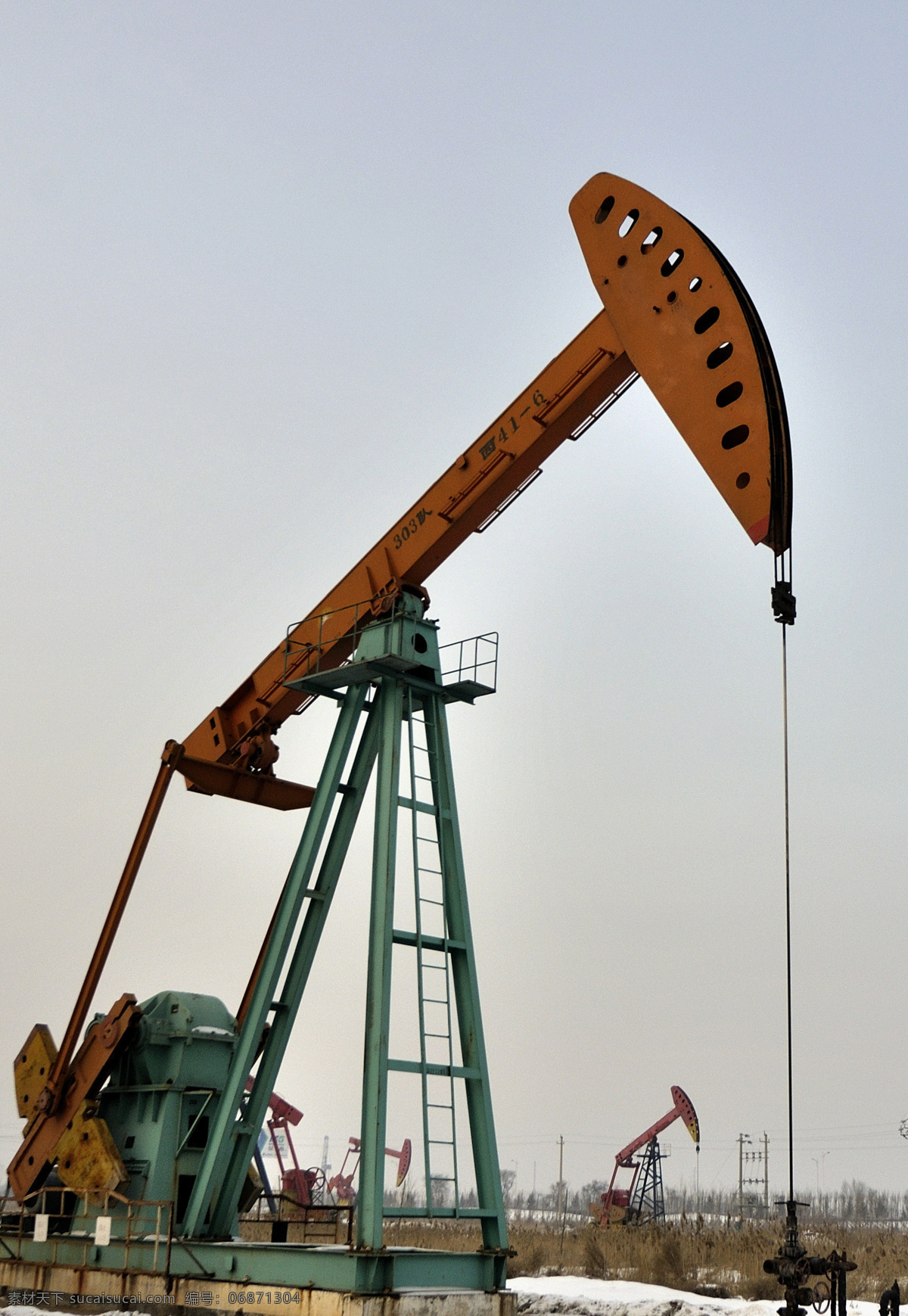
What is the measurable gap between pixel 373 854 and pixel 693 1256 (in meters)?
13.2

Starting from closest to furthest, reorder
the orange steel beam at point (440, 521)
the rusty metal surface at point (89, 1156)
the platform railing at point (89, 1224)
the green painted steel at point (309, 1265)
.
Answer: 1. the green painted steel at point (309, 1265)
2. the platform railing at point (89, 1224)
3. the orange steel beam at point (440, 521)
4. the rusty metal surface at point (89, 1156)

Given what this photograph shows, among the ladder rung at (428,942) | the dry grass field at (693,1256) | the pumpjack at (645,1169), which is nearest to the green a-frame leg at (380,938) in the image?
the ladder rung at (428,942)

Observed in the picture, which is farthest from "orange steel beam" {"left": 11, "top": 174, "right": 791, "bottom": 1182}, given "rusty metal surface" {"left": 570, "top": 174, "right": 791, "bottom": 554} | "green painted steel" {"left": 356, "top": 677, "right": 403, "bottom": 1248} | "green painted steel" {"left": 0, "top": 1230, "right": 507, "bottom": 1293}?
"green painted steel" {"left": 0, "top": 1230, "right": 507, "bottom": 1293}

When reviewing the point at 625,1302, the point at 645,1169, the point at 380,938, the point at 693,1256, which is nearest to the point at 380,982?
the point at 380,938

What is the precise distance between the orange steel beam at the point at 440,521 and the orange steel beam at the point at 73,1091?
10.6 ft

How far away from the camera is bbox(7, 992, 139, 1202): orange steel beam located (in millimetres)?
14836

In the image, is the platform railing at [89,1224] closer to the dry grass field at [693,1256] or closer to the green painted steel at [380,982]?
the green painted steel at [380,982]

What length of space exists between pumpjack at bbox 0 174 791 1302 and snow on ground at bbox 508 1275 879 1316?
4.45m

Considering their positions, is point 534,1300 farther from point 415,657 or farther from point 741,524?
point 741,524

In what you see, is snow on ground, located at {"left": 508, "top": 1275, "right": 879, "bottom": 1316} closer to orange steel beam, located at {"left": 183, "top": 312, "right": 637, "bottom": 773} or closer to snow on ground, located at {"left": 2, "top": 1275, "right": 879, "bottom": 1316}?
snow on ground, located at {"left": 2, "top": 1275, "right": 879, "bottom": 1316}

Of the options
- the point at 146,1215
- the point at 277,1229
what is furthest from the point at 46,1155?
the point at 277,1229

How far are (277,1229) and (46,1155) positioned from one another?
274 centimetres

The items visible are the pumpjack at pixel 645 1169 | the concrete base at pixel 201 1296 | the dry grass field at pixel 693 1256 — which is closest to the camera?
the concrete base at pixel 201 1296

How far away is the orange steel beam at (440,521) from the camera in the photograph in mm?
13094
